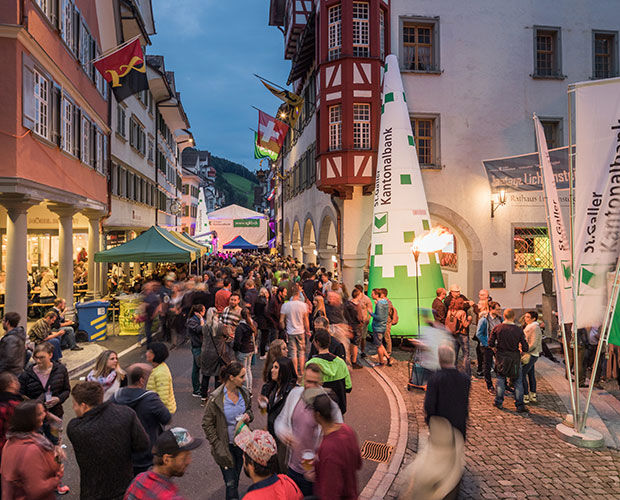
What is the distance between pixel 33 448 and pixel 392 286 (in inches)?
381

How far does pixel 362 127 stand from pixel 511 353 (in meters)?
11.2

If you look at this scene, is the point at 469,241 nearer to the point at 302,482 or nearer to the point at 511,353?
the point at 511,353

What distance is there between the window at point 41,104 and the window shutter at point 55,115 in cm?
35

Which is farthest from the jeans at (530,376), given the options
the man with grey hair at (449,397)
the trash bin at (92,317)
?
the trash bin at (92,317)

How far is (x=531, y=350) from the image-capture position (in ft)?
26.1

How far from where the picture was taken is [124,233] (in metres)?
25.8

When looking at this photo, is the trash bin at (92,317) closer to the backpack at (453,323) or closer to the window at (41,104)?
the window at (41,104)

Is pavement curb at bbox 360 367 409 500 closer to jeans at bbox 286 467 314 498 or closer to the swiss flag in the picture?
jeans at bbox 286 467 314 498

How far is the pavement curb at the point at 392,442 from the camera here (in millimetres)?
5211

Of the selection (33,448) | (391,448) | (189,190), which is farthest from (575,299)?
(189,190)

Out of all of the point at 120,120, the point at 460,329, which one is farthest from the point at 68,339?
the point at 120,120

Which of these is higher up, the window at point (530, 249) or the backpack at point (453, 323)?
the window at point (530, 249)

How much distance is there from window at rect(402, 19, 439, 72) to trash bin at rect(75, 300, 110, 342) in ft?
44.7

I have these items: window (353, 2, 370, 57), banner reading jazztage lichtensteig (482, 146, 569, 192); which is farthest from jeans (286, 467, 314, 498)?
window (353, 2, 370, 57)
